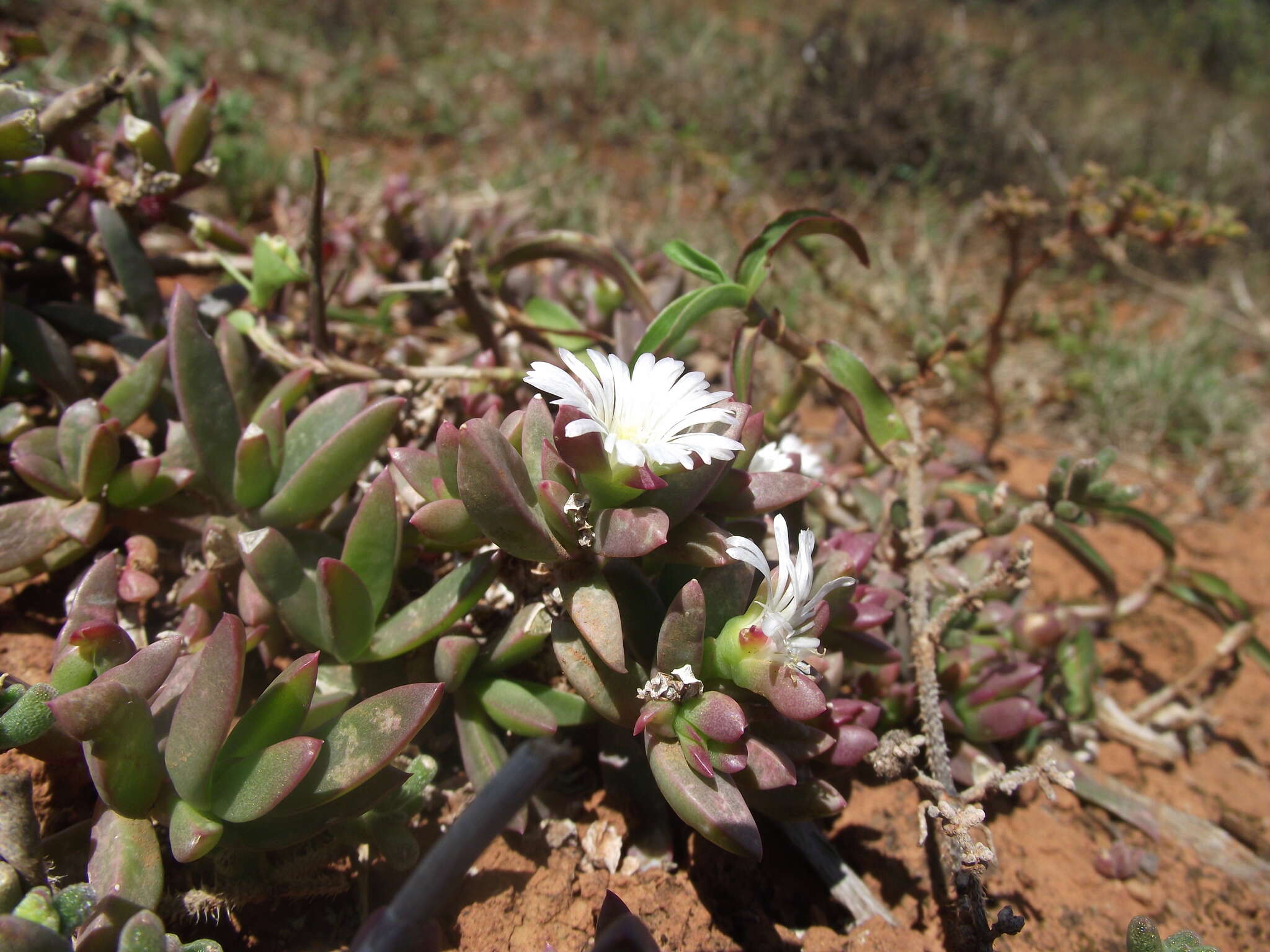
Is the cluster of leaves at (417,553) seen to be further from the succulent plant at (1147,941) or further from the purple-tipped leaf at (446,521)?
the succulent plant at (1147,941)

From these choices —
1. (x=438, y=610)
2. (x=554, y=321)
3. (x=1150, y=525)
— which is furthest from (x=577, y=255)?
(x=1150, y=525)

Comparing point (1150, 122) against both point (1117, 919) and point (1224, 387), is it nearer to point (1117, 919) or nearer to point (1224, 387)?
point (1224, 387)

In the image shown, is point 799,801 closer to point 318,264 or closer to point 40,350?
point 318,264

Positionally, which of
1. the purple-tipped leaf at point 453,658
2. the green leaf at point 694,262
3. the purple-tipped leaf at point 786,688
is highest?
the green leaf at point 694,262

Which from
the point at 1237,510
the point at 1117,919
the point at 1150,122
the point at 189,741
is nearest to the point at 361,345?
the point at 189,741

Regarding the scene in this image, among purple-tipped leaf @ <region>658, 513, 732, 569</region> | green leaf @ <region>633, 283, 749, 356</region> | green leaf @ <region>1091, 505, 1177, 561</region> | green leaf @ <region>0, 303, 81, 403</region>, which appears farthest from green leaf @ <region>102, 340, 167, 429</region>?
green leaf @ <region>1091, 505, 1177, 561</region>

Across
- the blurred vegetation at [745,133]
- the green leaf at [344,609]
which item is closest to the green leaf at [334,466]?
the green leaf at [344,609]
